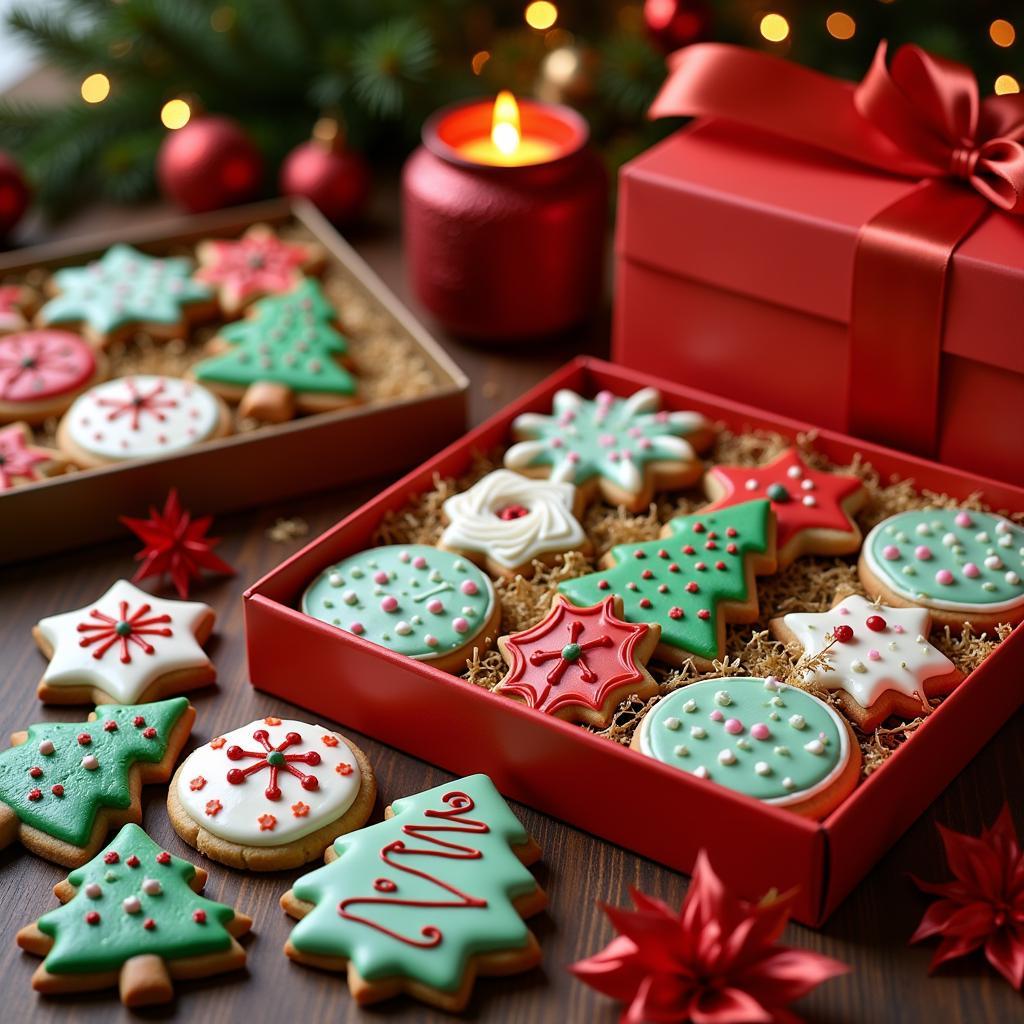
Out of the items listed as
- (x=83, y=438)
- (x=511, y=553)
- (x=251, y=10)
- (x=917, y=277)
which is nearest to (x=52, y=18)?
(x=251, y=10)

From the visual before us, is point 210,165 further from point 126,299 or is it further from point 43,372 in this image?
point 43,372

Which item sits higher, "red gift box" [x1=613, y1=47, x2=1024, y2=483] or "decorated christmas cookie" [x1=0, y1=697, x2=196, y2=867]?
"red gift box" [x1=613, y1=47, x2=1024, y2=483]

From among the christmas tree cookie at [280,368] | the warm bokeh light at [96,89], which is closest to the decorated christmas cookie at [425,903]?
the christmas tree cookie at [280,368]

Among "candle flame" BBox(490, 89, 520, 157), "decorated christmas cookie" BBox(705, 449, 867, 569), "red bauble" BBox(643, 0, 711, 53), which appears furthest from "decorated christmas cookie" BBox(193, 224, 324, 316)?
Answer: "decorated christmas cookie" BBox(705, 449, 867, 569)

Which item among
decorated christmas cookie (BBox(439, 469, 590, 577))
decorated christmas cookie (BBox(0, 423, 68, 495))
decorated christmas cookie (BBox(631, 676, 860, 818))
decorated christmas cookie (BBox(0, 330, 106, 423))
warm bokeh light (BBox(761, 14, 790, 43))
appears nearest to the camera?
decorated christmas cookie (BBox(631, 676, 860, 818))

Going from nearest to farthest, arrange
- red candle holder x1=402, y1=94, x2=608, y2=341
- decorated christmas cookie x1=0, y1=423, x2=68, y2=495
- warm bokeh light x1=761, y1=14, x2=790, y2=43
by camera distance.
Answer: decorated christmas cookie x1=0, y1=423, x2=68, y2=495 < red candle holder x1=402, y1=94, x2=608, y2=341 < warm bokeh light x1=761, y1=14, x2=790, y2=43

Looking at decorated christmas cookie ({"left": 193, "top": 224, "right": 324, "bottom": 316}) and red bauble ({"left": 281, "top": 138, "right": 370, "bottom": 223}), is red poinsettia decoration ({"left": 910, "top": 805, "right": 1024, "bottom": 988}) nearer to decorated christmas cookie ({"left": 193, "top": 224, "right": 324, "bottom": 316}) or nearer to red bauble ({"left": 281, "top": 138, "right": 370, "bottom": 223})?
decorated christmas cookie ({"left": 193, "top": 224, "right": 324, "bottom": 316})

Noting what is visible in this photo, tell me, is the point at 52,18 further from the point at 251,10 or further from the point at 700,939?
the point at 700,939
